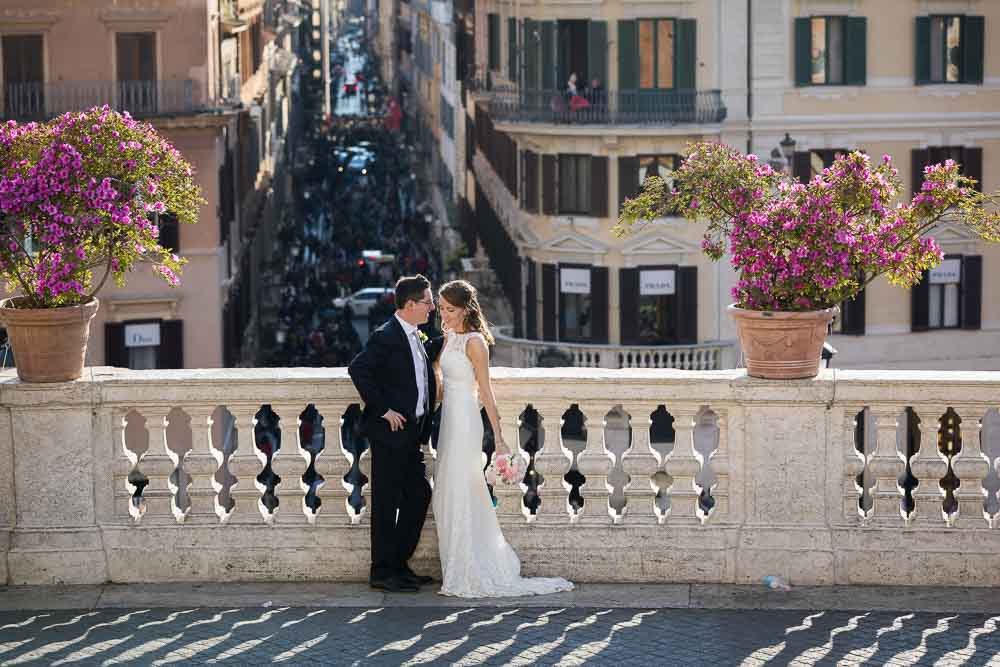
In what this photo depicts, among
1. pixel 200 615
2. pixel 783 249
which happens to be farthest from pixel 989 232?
pixel 200 615

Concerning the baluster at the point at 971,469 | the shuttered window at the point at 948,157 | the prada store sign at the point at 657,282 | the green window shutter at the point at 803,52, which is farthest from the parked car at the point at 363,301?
the baluster at the point at 971,469

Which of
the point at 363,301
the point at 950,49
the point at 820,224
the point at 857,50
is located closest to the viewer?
the point at 820,224

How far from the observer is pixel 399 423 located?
1095 cm

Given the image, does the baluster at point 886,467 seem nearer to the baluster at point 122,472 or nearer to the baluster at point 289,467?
the baluster at point 289,467

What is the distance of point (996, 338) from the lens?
45.4 metres

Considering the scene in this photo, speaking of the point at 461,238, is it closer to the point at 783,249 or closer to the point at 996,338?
the point at 996,338

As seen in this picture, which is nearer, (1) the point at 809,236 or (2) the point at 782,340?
(1) the point at 809,236

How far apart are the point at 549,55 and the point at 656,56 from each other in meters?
2.34

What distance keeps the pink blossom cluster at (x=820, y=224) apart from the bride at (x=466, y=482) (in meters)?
1.34

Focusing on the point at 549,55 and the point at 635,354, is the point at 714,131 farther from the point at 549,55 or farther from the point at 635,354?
the point at 635,354

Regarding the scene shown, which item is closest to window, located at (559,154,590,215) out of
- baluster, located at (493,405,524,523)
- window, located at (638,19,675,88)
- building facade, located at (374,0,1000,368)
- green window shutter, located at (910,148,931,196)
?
building facade, located at (374,0,1000,368)

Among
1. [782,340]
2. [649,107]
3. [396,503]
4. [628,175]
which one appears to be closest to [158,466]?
[396,503]

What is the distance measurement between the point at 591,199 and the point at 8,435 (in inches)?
1323

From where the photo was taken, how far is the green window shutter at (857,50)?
1710 inches
